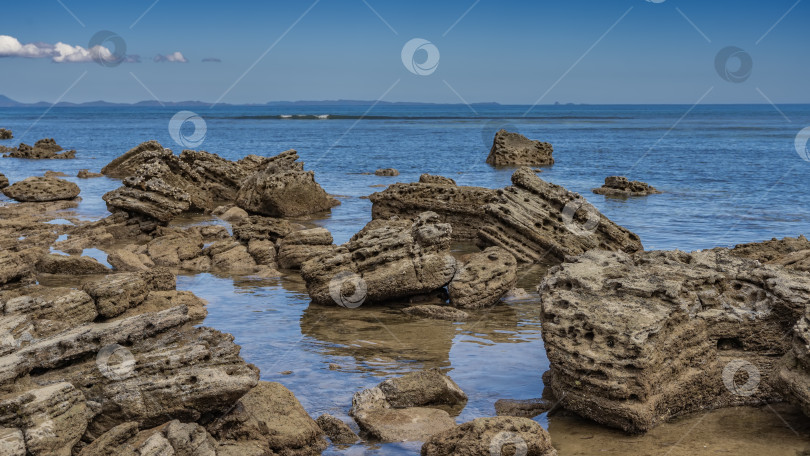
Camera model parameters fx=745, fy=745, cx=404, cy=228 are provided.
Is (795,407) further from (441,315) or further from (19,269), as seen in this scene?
(19,269)

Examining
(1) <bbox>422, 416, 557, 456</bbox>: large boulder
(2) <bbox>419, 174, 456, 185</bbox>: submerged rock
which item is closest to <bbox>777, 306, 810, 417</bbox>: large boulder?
(1) <bbox>422, 416, 557, 456</bbox>: large boulder

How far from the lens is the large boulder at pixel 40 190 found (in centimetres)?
2442

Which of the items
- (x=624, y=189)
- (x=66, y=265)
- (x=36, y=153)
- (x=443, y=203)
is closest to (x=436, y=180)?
(x=443, y=203)

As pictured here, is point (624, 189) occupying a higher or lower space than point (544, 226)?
higher

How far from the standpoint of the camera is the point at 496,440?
6.70 metres

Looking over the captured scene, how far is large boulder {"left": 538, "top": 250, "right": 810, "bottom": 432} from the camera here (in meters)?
7.53

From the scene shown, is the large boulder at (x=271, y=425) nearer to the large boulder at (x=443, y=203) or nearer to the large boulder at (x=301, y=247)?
the large boulder at (x=301, y=247)

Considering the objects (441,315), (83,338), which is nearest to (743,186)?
(441,315)

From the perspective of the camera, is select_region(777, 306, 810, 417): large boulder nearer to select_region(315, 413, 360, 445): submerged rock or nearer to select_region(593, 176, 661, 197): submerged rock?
select_region(315, 413, 360, 445): submerged rock

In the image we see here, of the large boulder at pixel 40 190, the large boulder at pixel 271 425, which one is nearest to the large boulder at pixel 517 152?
the large boulder at pixel 40 190

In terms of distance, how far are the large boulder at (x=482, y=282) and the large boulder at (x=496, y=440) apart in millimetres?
5695

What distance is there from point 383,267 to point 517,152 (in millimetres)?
36585

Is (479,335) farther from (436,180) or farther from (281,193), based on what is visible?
(436,180)

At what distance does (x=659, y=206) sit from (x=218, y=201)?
15766mm
